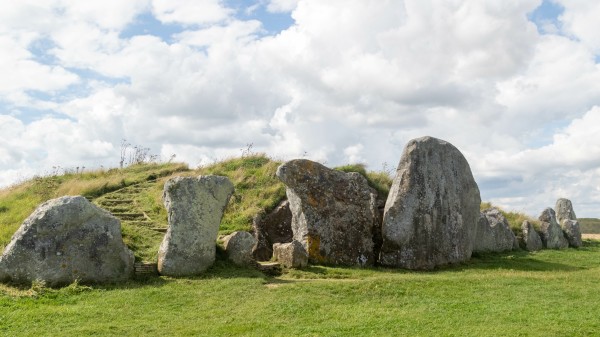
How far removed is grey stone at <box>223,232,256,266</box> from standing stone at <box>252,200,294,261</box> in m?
3.36

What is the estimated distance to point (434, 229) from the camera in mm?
22141

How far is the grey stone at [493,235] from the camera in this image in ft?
88.5

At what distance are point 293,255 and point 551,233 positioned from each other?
688 inches

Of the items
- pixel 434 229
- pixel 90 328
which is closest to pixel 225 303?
pixel 90 328

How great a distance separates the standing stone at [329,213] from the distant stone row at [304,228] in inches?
1.5

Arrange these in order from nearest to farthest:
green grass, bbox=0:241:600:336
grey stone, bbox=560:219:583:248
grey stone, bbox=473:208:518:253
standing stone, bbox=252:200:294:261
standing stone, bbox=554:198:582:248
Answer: green grass, bbox=0:241:600:336 → standing stone, bbox=252:200:294:261 → grey stone, bbox=473:208:518:253 → grey stone, bbox=560:219:583:248 → standing stone, bbox=554:198:582:248

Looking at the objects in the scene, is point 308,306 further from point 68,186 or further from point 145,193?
point 68,186

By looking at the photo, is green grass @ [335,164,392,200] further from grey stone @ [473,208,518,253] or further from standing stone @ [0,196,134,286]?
standing stone @ [0,196,134,286]

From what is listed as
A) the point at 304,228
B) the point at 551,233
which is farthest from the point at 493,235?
the point at 304,228

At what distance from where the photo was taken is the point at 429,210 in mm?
22203

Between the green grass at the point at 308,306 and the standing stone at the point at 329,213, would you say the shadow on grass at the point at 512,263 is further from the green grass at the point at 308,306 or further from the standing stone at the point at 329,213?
the standing stone at the point at 329,213

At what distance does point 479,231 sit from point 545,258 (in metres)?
2.90

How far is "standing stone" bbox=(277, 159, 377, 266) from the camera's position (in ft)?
69.6

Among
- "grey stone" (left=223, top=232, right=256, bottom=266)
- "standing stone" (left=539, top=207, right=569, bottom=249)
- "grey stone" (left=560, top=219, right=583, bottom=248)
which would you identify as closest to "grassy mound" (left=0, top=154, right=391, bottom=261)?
"grey stone" (left=223, top=232, right=256, bottom=266)
